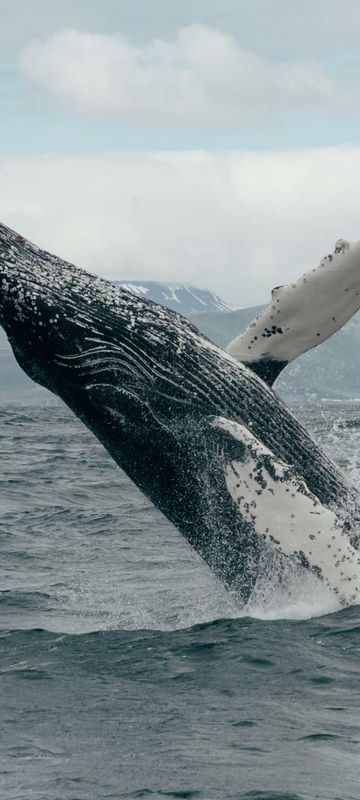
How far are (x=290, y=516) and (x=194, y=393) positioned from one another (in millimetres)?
1337

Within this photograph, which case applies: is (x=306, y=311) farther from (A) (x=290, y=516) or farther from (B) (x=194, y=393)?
(A) (x=290, y=516)

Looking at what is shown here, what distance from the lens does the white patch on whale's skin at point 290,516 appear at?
26.5ft

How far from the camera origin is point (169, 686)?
7.00m

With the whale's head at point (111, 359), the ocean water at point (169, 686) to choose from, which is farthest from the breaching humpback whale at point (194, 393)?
the ocean water at point (169, 686)

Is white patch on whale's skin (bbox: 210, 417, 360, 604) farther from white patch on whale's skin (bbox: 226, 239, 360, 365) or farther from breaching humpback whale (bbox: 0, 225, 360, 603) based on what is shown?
white patch on whale's skin (bbox: 226, 239, 360, 365)

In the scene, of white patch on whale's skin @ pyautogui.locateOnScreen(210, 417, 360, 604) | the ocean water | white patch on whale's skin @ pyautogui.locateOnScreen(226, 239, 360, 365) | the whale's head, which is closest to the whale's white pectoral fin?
white patch on whale's skin @ pyautogui.locateOnScreen(226, 239, 360, 365)

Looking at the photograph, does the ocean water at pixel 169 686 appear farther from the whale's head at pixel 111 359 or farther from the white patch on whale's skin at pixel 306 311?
the white patch on whale's skin at pixel 306 311

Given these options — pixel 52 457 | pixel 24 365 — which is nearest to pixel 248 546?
pixel 24 365

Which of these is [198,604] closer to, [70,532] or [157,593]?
[157,593]

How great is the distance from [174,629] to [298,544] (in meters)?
1.32

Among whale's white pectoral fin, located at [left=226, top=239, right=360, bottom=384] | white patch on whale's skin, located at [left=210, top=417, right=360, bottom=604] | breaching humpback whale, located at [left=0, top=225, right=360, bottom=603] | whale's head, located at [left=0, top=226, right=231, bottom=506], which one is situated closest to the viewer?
white patch on whale's skin, located at [left=210, top=417, right=360, bottom=604]

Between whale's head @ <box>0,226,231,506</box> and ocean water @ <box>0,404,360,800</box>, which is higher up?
whale's head @ <box>0,226,231,506</box>

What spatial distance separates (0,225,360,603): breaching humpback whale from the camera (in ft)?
27.9

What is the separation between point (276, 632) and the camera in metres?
8.08
